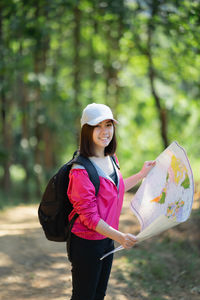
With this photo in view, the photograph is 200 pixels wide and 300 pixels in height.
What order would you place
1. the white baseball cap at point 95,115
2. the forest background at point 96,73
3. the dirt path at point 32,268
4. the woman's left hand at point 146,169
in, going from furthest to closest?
the forest background at point 96,73 < the dirt path at point 32,268 < the woman's left hand at point 146,169 < the white baseball cap at point 95,115

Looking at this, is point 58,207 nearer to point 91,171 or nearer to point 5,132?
point 91,171

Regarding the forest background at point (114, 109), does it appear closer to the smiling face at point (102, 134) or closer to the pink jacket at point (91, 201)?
the pink jacket at point (91, 201)

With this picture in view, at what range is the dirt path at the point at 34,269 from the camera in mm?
4375

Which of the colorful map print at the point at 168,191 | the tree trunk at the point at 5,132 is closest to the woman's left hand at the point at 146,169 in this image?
the colorful map print at the point at 168,191

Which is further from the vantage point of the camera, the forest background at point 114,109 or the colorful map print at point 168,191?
the forest background at point 114,109

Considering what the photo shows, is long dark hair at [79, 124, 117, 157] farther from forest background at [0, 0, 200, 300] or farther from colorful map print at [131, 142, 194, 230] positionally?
forest background at [0, 0, 200, 300]

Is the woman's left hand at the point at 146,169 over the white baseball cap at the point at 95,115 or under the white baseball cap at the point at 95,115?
under

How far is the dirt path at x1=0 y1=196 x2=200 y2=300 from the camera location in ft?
14.4

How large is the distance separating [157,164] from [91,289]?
3.34ft

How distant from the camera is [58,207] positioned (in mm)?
2662

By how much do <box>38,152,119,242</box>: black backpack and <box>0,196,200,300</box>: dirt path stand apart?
186 centimetres

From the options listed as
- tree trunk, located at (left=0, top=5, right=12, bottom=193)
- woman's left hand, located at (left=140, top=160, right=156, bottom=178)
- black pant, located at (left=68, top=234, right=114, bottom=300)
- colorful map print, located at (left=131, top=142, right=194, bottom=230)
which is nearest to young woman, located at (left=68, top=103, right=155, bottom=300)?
black pant, located at (left=68, top=234, right=114, bottom=300)

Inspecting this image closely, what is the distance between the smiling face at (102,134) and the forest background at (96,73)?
12.2 ft

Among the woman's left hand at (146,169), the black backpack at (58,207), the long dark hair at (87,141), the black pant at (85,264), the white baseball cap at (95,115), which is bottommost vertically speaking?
the black pant at (85,264)
